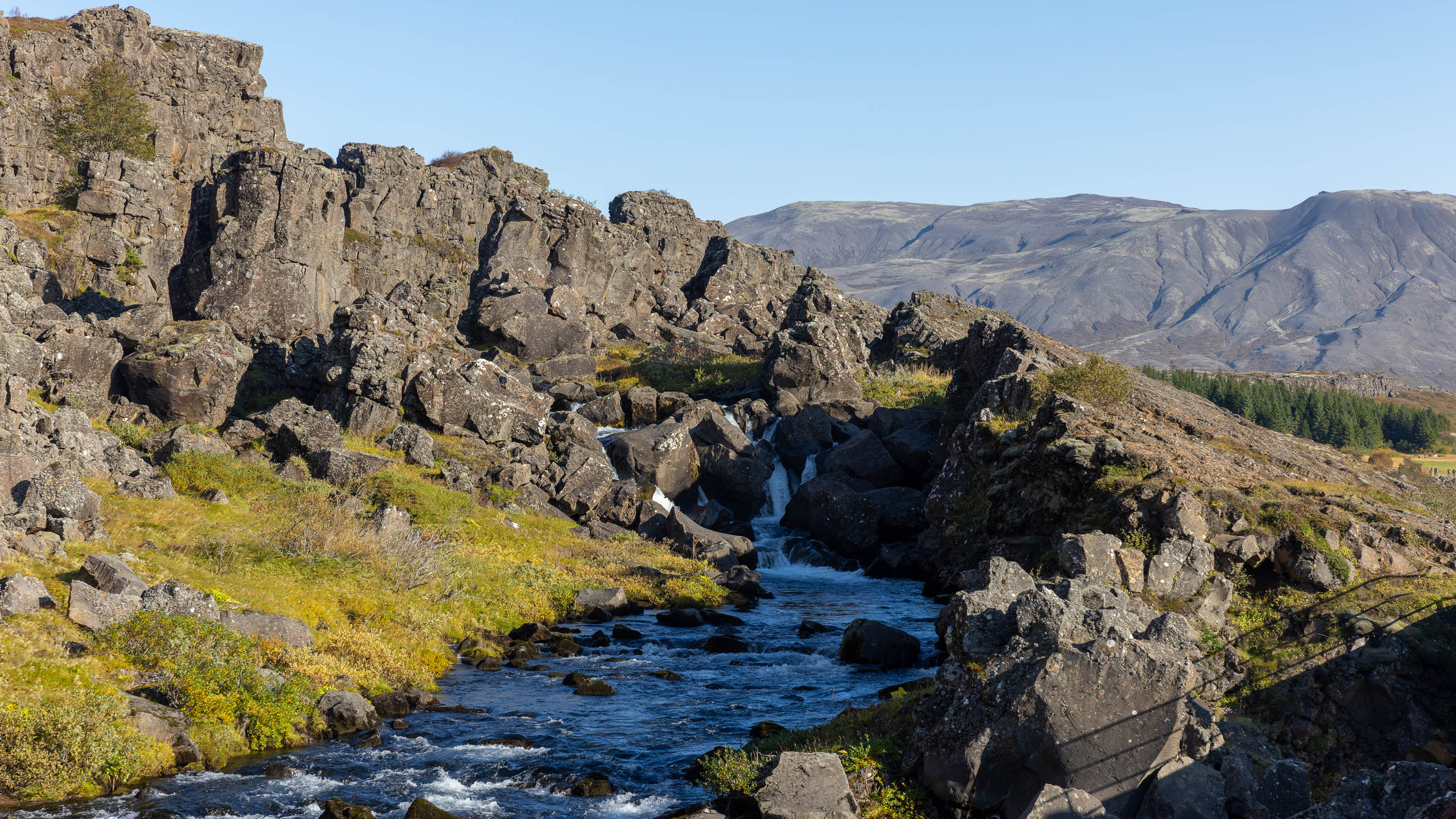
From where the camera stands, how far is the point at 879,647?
25922 millimetres

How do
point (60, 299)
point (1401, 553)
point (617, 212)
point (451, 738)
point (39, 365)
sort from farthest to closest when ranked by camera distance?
point (617, 212), point (60, 299), point (39, 365), point (1401, 553), point (451, 738)

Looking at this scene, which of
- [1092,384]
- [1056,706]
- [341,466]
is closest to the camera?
[1056,706]

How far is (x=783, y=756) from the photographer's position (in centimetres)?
1465

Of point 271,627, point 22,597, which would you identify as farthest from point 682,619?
point 22,597

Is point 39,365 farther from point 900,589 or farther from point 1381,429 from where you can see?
point 1381,429

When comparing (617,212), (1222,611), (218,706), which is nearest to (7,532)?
(218,706)

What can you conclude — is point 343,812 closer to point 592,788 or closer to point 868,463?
point 592,788

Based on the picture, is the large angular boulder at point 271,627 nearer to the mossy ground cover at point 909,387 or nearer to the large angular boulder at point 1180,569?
the large angular boulder at point 1180,569

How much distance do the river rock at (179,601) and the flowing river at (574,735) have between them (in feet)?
14.0

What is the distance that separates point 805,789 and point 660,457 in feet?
121

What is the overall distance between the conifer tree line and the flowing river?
106 m

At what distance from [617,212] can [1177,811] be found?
10189 centimetres

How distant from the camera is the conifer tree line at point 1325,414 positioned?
400 ft

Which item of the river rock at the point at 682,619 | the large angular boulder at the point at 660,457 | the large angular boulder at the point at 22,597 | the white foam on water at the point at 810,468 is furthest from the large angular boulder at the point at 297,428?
the white foam on water at the point at 810,468
